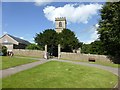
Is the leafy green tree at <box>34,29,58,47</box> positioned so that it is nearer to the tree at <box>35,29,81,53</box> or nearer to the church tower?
the tree at <box>35,29,81,53</box>

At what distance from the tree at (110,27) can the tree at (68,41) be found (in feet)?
80.6

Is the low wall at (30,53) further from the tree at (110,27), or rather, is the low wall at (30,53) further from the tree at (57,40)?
the tree at (110,27)

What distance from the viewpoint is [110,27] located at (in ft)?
149

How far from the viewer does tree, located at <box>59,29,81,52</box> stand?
74.0 meters

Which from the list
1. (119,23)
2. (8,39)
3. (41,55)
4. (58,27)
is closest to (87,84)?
(119,23)

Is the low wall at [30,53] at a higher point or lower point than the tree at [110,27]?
lower

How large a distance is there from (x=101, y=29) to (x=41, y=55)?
61.2 ft

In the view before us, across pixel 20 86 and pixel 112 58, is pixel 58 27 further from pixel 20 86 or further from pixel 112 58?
pixel 20 86

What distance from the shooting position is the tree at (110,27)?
43.9m

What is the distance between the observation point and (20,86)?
1481 cm

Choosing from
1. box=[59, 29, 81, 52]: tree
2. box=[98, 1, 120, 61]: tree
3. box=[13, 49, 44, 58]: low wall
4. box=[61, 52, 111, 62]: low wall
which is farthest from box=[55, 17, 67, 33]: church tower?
box=[98, 1, 120, 61]: tree

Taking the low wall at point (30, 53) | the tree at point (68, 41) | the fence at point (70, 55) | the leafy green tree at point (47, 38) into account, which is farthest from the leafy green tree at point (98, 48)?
the low wall at point (30, 53)

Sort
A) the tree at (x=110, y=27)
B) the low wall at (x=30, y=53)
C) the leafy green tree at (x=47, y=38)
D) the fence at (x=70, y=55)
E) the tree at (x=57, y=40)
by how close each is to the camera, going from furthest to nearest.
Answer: the leafy green tree at (x=47, y=38) → the tree at (x=57, y=40) → the low wall at (x=30, y=53) → the fence at (x=70, y=55) → the tree at (x=110, y=27)

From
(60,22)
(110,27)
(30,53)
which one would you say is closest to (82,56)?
(110,27)
